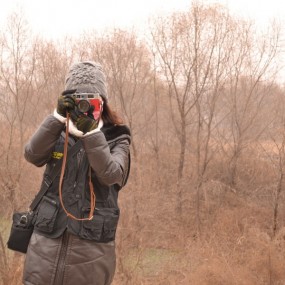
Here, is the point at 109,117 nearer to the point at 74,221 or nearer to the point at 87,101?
the point at 87,101

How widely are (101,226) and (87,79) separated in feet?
2.41

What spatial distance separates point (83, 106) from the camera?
1.78m

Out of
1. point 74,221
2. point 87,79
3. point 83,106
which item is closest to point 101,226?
point 74,221

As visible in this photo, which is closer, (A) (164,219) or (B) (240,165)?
(A) (164,219)

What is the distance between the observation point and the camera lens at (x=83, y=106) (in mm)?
1772

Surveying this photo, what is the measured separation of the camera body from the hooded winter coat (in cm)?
13

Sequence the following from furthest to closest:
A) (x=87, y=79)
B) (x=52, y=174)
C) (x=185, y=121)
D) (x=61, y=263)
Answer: (x=185, y=121) < (x=87, y=79) < (x=52, y=174) < (x=61, y=263)

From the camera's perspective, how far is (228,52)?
37.4 feet

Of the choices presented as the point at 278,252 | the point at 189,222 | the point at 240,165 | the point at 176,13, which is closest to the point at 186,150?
the point at 240,165

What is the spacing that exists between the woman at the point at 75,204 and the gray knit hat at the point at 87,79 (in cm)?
4

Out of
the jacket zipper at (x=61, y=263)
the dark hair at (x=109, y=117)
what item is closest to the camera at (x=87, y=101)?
the dark hair at (x=109, y=117)

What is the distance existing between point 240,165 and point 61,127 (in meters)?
11.8

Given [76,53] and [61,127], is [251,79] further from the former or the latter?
[61,127]

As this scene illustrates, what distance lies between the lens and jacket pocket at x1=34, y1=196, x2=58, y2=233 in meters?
1.74
